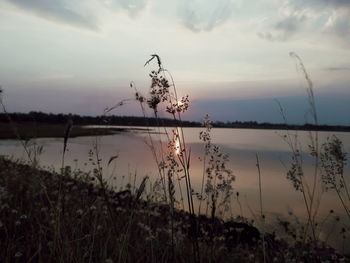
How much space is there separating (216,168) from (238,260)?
62.7 inches

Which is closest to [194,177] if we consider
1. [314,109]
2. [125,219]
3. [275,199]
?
[275,199]

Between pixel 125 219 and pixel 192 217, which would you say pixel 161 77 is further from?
pixel 125 219

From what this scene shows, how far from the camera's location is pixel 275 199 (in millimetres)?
16453

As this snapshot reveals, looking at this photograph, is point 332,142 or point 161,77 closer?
point 161,77

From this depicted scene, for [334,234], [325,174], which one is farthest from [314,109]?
[334,234]

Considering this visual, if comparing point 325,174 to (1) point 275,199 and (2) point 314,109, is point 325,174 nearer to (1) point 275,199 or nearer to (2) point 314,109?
(2) point 314,109

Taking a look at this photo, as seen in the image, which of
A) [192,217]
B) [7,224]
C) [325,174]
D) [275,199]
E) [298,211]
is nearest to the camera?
[192,217]

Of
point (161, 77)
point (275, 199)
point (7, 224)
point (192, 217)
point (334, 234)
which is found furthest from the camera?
point (275, 199)

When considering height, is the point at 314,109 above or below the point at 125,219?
above

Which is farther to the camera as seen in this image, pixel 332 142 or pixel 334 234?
pixel 334 234

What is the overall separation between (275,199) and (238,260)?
12318 mm

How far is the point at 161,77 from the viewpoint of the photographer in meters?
2.85

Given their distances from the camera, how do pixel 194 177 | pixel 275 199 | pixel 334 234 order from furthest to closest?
1. pixel 194 177
2. pixel 275 199
3. pixel 334 234

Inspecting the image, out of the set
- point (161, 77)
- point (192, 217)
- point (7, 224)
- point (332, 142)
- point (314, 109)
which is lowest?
point (7, 224)
